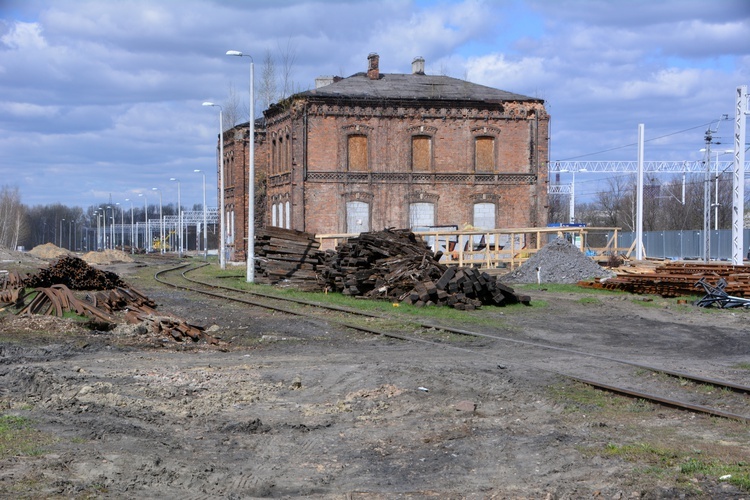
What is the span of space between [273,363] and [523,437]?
5.78m

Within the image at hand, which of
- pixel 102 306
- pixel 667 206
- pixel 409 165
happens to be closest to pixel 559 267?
pixel 409 165

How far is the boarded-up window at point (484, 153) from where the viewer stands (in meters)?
48.2

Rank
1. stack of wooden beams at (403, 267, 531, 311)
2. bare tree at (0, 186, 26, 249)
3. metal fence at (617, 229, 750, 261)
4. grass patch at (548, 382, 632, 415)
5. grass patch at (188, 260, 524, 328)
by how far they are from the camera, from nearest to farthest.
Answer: grass patch at (548, 382, 632, 415)
grass patch at (188, 260, 524, 328)
stack of wooden beams at (403, 267, 531, 311)
metal fence at (617, 229, 750, 261)
bare tree at (0, 186, 26, 249)

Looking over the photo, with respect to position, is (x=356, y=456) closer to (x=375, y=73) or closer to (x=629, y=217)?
(x=375, y=73)

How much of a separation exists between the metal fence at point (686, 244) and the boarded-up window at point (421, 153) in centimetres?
1917

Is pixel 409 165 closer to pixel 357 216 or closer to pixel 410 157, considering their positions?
pixel 410 157

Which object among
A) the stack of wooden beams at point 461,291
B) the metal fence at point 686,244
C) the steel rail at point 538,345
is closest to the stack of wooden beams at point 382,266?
the stack of wooden beams at point 461,291

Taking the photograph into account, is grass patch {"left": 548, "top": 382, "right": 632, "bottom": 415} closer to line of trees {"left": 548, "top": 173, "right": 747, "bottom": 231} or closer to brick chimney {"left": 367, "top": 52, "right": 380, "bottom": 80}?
brick chimney {"left": 367, "top": 52, "right": 380, "bottom": 80}

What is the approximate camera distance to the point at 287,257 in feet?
105

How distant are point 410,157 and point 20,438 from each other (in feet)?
134

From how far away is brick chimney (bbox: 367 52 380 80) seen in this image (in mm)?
50875

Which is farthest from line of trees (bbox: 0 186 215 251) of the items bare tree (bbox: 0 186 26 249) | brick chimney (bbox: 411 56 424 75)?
brick chimney (bbox: 411 56 424 75)

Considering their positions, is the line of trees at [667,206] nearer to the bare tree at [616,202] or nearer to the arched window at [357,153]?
the bare tree at [616,202]

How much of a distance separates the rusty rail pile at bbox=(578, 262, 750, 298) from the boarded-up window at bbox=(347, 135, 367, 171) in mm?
20412
